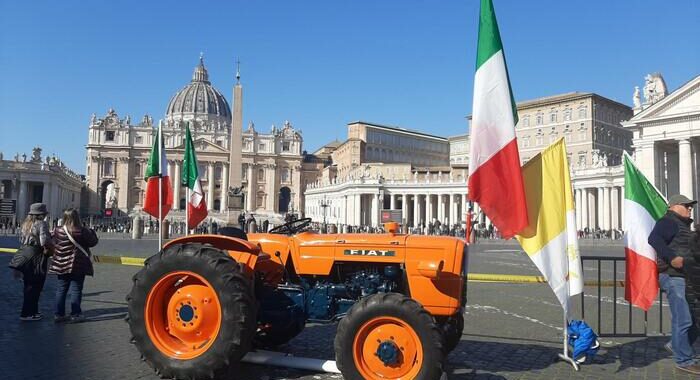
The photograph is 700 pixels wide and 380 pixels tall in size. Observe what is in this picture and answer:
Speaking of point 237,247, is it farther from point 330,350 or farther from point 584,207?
point 584,207

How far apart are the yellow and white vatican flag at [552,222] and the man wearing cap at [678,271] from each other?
94cm

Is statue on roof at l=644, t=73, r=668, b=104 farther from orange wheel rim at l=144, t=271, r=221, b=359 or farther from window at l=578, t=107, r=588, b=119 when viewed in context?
orange wheel rim at l=144, t=271, r=221, b=359

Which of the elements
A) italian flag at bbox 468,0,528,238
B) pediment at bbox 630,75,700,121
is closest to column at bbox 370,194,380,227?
pediment at bbox 630,75,700,121

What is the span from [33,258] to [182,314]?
14.2 ft

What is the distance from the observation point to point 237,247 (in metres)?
5.42

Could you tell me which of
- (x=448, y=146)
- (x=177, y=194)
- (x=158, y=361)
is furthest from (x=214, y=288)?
(x=448, y=146)

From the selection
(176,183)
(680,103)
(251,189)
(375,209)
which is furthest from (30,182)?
(680,103)

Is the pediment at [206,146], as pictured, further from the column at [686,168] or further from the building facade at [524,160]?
the column at [686,168]

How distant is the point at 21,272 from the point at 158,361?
14.8 feet

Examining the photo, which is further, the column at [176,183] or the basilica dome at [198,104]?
the basilica dome at [198,104]

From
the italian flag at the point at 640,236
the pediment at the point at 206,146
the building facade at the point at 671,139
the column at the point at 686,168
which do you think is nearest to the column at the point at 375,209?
the pediment at the point at 206,146

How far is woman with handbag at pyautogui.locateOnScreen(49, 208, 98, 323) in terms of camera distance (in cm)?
795

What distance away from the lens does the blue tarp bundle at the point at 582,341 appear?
5.74 m

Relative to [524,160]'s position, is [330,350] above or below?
below
